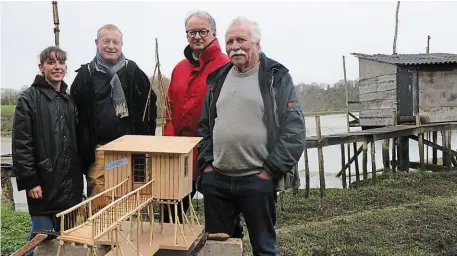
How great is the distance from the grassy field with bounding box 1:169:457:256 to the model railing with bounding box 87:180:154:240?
3608 mm

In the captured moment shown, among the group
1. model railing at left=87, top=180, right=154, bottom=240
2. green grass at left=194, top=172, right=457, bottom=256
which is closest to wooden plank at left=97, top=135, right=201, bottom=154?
model railing at left=87, top=180, right=154, bottom=240

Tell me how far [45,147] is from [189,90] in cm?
121

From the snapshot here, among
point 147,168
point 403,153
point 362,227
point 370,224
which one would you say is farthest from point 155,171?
point 403,153

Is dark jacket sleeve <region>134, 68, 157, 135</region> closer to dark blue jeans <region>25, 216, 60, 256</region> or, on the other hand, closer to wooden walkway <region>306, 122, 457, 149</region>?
dark blue jeans <region>25, 216, 60, 256</region>

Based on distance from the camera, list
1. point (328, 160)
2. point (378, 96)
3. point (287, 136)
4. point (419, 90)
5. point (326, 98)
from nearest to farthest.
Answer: point (287, 136), point (419, 90), point (378, 96), point (328, 160), point (326, 98)

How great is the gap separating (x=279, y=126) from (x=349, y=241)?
15.5ft

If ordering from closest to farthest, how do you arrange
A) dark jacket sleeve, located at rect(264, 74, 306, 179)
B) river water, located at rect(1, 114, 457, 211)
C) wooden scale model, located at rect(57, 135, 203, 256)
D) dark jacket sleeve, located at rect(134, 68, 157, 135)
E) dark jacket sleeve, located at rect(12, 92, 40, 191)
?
wooden scale model, located at rect(57, 135, 203, 256) → dark jacket sleeve, located at rect(264, 74, 306, 179) → dark jacket sleeve, located at rect(12, 92, 40, 191) → dark jacket sleeve, located at rect(134, 68, 157, 135) → river water, located at rect(1, 114, 457, 211)

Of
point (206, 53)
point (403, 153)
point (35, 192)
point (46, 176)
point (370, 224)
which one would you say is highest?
point (206, 53)

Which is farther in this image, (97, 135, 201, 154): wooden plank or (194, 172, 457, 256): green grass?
(194, 172, 457, 256): green grass

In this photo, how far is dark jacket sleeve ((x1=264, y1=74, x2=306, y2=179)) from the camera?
3156 mm

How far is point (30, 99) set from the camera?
3703 mm

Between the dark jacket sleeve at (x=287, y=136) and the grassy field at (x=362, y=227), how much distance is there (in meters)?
3.25

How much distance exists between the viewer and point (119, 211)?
2.45m

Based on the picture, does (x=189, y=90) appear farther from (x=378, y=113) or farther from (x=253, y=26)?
(x=378, y=113)
